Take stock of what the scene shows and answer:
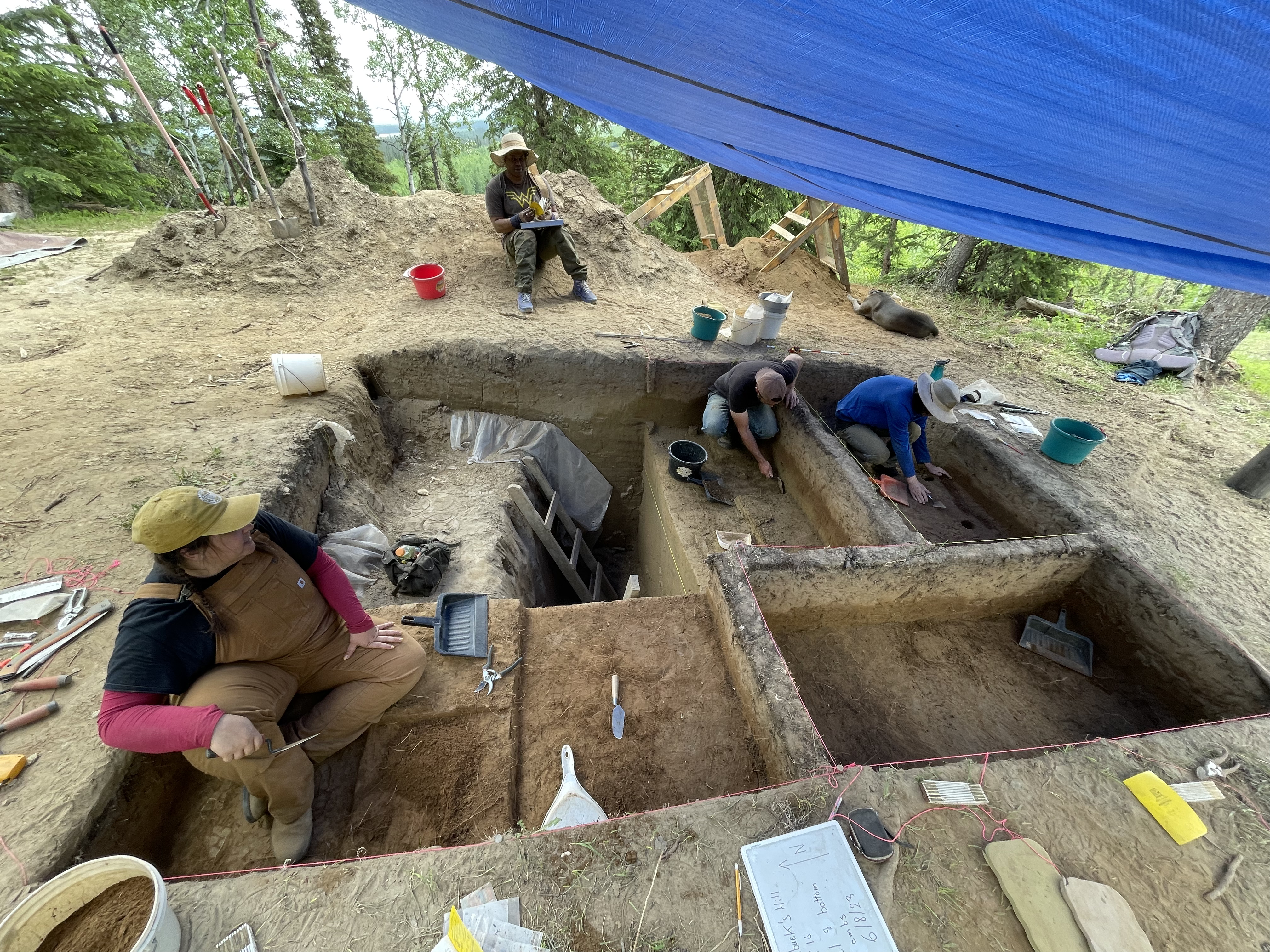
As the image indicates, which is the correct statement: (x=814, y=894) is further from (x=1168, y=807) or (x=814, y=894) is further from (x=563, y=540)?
(x=563, y=540)

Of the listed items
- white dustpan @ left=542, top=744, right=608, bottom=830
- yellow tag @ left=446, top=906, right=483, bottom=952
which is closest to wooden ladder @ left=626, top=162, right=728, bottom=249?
white dustpan @ left=542, top=744, right=608, bottom=830

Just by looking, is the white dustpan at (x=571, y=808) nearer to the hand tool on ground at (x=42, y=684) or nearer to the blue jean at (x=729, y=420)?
the hand tool on ground at (x=42, y=684)

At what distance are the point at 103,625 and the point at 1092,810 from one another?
418 centimetres

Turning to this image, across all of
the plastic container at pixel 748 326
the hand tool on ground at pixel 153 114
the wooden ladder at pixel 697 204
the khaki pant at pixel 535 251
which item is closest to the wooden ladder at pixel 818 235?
the wooden ladder at pixel 697 204

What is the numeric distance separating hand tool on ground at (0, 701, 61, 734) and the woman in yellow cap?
0.51 meters

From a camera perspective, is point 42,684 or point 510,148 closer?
point 42,684

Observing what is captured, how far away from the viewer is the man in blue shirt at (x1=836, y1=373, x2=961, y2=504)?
12.8 ft

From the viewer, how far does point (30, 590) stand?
2.25m

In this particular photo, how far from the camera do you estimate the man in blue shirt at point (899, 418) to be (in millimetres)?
3912

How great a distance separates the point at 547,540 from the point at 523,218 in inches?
147

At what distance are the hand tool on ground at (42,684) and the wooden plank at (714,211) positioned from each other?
9.32m

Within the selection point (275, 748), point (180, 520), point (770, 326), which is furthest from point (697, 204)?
point (275, 748)

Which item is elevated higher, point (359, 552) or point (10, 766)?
point (10, 766)

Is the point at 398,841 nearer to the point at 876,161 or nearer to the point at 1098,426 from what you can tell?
the point at 876,161
